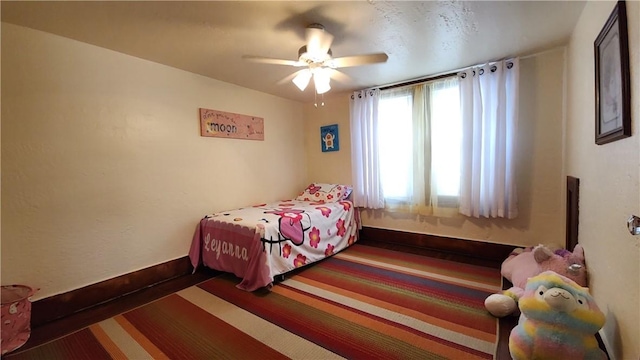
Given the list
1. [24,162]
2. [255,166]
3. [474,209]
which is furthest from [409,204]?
[24,162]

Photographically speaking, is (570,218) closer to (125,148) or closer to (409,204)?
(409,204)

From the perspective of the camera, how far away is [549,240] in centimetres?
262

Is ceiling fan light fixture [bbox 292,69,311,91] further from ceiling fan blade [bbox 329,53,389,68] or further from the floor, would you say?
the floor

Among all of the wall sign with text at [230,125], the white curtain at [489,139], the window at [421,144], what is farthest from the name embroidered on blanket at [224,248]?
the white curtain at [489,139]

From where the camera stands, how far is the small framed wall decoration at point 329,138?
4.00 metres

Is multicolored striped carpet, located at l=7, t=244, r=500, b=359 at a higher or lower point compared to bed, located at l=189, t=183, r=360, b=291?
lower

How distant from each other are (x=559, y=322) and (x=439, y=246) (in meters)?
2.07

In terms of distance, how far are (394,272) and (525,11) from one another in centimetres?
237

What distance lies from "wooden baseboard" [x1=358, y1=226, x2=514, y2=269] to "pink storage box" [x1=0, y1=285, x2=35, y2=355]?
324cm

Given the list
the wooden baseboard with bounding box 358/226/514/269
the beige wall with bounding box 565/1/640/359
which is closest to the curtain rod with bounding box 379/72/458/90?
the beige wall with bounding box 565/1/640/359

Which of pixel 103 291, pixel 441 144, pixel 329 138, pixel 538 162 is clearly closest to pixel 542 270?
pixel 538 162

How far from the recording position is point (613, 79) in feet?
4.10

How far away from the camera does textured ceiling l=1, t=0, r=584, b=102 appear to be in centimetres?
172

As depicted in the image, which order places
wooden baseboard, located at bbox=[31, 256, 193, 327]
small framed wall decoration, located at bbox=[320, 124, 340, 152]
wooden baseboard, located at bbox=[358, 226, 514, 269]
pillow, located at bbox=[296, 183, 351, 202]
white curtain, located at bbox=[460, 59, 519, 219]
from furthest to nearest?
small framed wall decoration, located at bbox=[320, 124, 340, 152], pillow, located at bbox=[296, 183, 351, 202], wooden baseboard, located at bbox=[358, 226, 514, 269], white curtain, located at bbox=[460, 59, 519, 219], wooden baseboard, located at bbox=[31, 256, 193, 327]
